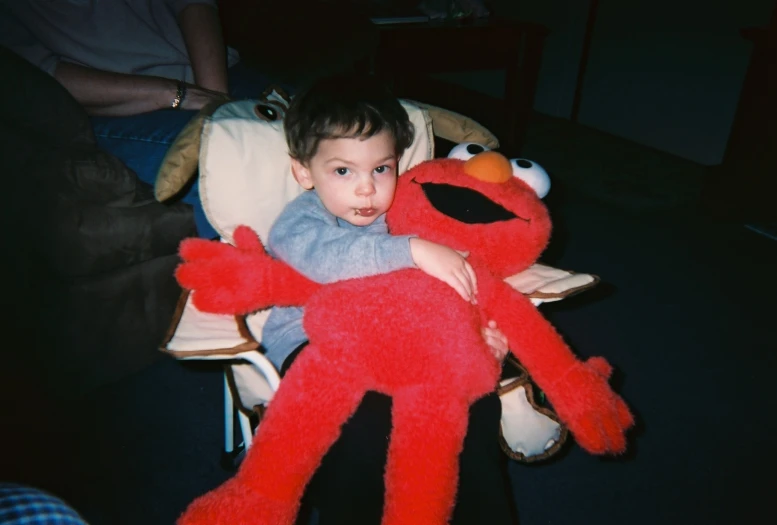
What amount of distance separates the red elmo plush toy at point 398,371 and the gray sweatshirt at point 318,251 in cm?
4

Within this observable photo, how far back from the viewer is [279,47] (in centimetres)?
209

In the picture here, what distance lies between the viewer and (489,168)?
858 millimetres

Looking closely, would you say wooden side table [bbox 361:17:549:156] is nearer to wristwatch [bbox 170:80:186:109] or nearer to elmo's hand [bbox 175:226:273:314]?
wristwatch [bbox 170:80:186:109]

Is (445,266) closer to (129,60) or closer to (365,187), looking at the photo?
(365,187)

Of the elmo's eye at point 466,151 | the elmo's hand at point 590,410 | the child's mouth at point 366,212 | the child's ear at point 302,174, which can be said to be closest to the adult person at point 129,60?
the child's ear at point 302,174

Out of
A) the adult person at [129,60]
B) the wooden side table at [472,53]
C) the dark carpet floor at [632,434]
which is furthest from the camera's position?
the wooden side table at [472,53]

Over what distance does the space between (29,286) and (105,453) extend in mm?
440

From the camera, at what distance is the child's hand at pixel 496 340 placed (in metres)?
0.80

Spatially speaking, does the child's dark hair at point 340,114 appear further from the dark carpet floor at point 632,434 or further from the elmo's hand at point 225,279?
the dark carpet floor at point 632,434

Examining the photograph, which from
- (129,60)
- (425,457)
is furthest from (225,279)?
(129,60)

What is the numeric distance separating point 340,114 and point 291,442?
0.49 metres

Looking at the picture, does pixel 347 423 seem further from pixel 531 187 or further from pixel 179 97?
pixel 179 97

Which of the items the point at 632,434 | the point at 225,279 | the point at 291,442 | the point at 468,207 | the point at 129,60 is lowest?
the point at 632,434

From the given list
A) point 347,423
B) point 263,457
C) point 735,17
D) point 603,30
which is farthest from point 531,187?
point 603,30
